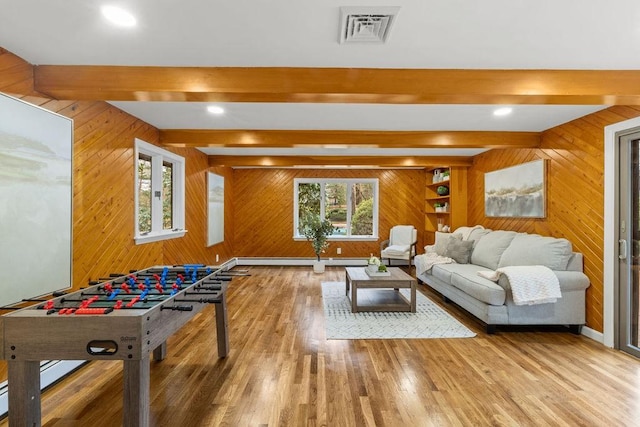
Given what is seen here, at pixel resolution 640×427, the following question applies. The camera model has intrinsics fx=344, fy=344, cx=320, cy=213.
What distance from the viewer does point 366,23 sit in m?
1.89

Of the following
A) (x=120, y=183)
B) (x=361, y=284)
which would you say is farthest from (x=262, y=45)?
(x=361, y=284)

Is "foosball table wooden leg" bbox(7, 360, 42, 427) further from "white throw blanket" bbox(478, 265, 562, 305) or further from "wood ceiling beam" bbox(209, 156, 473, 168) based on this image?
"wood ceiling beam" bbox(209, 156, 473, 168)

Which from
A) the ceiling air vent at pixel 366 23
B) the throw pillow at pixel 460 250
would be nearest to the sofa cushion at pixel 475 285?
the throw pillow at pixel 460 250

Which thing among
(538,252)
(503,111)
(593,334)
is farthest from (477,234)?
(503,111)

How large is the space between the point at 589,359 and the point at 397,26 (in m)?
3.19

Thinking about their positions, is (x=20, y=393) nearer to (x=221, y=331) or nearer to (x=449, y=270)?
(x=221, y=331)

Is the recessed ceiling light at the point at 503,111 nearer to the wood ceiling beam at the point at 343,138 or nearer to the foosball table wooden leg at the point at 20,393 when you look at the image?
the wood ceiling beam at the point at 343,138

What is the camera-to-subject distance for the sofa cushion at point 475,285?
11.6 feet

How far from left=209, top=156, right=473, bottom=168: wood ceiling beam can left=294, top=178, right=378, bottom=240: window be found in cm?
156

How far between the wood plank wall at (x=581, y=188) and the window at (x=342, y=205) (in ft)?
12.4

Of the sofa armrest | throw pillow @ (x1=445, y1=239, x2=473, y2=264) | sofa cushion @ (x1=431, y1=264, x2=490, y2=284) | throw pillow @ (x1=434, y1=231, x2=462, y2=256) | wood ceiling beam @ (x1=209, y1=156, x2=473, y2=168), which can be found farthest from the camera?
wood ceiling beam @ (x1=209, y1=156, x2=473, y2=168)

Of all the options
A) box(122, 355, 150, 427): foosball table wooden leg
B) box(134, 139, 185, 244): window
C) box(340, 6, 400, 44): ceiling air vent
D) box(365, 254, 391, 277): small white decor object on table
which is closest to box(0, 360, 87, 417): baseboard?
box(122, 355, 150, 427): foosball table wooden leg

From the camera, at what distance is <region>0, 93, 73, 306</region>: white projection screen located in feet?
7.11

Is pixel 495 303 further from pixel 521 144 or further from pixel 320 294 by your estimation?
pixel 320 294
